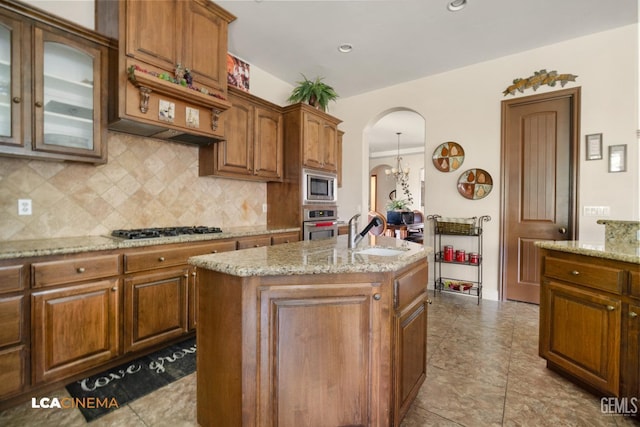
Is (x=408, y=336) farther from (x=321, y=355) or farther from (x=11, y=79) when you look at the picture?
(x=11, y=79)

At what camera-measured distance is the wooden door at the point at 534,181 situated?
3400 mm

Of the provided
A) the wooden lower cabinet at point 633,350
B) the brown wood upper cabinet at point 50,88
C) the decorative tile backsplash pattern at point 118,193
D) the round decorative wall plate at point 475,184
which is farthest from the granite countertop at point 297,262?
the round decorative wall plate at point 475,184

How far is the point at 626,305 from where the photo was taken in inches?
64.0

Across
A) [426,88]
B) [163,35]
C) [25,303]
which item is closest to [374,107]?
[426,88]

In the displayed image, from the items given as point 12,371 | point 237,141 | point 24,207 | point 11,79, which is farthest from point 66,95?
point 12,371

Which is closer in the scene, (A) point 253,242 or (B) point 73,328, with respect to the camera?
(B) point 73,328

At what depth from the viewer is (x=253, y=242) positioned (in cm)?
300

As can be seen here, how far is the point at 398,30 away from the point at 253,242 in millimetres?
2676

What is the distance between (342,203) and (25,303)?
4.13 m

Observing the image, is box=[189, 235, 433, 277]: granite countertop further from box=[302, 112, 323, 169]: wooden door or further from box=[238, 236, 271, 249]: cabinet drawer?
box=[302, 112, 323, 169]: wooden door

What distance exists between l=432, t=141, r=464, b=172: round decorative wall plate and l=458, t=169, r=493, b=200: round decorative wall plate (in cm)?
18

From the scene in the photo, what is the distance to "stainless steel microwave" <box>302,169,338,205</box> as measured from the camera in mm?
3672

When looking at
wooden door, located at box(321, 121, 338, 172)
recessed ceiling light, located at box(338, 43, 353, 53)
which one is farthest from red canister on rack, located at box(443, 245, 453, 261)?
recessed ceiling light, located at box(338, 43, 353, 53)

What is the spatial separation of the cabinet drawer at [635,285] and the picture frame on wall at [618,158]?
216cm
